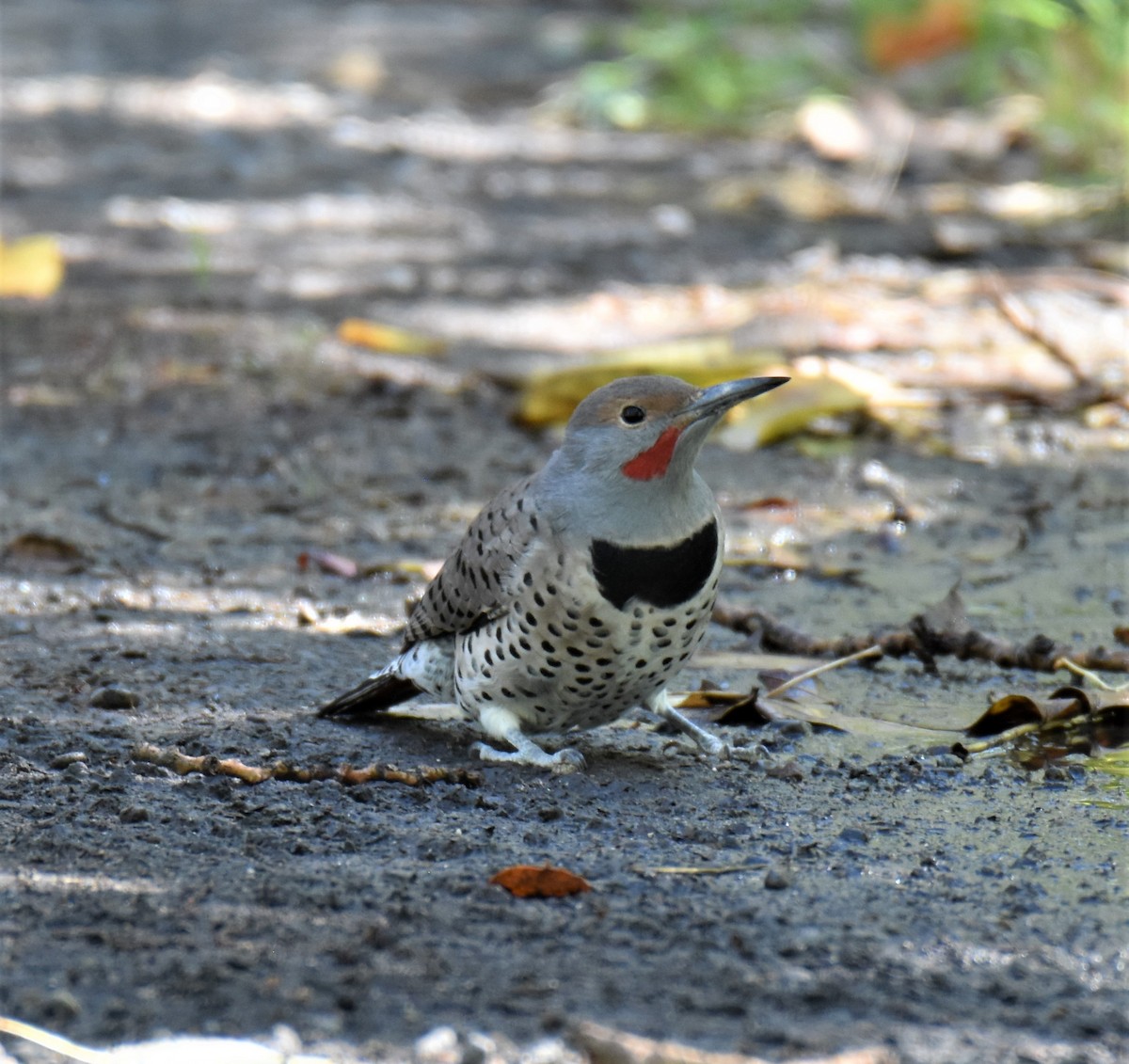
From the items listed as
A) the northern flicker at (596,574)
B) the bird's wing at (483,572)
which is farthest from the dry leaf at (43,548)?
the northern flicker at (596,574)

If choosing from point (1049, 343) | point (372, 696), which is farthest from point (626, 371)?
point (372, 696)

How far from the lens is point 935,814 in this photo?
138 inches

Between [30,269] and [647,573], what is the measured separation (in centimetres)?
509

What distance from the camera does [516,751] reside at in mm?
3854

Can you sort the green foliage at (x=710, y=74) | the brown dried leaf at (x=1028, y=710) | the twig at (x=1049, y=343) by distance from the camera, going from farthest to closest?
the green foliage at (x=710, y=74) < the twig at (x=1049, y=343) < the brown dried leaf at (x=1028, y=710)

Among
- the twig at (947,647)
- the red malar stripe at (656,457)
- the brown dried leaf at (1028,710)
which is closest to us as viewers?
Result: the red malar stripe at (656,457)

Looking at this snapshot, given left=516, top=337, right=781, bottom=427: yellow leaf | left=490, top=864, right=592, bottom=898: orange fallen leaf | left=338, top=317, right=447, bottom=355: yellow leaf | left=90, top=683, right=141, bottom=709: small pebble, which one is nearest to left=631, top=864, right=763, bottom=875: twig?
left=490, top=864, right=592, bottom=898: orange fallen leaf

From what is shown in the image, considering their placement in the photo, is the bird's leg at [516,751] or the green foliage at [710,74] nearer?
the bird's leg at [516,751]

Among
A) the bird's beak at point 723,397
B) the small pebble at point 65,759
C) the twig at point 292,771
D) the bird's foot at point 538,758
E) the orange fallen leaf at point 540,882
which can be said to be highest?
the bird's beak at point 723,397

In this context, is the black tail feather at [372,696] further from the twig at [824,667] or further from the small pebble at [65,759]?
the twig at [824,667]

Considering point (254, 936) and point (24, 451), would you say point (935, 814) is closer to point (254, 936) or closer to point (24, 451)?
point (254, 936)

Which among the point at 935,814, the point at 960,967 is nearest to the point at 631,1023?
the point at 960,967

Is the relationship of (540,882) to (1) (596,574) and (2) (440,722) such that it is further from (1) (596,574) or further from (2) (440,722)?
(2) (440,722)

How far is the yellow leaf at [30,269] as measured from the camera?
762 centimetres
